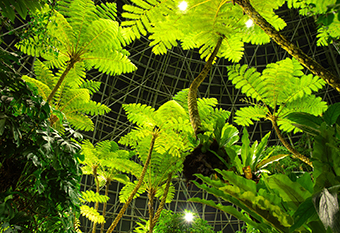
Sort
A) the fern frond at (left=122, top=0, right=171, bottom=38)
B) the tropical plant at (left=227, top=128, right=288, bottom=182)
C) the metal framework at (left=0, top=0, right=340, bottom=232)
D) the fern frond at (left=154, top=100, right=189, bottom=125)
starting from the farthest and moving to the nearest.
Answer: the metal framework at (left=0, top=0, right=340, bottom=232)
the fern frond at (left=154, top=100, right=189, bottom=125)
the fern frond at (left=122, top=0, right=171, bottom=38)
the tropical plant at (left=227, top=128, right=288, bottom=182)

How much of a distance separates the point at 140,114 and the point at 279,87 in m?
2.74

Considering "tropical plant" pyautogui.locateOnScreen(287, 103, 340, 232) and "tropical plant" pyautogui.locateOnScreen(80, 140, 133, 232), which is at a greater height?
"tropical plant" pyautogui.locateOnScreen(287, 103, 340, 232)

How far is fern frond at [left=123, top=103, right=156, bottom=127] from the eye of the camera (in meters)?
4.72

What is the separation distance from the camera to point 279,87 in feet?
13.1

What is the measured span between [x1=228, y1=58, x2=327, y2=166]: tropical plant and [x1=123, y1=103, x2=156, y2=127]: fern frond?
6.02 feet

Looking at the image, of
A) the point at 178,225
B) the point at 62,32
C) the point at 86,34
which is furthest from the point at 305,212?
the point at 178,225

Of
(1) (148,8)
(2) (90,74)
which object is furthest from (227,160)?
(2) (90,74)

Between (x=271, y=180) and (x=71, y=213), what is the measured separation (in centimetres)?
191

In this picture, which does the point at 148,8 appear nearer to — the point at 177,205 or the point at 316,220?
the point at 316,220

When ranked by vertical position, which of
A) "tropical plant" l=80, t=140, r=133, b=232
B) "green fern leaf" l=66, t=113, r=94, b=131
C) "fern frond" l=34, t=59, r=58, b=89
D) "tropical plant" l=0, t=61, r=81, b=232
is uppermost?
"fern frond" l=34, t=59, r=58, b=89

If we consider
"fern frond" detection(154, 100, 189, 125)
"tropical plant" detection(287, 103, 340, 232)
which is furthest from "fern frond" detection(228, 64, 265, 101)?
"tropical plant" detection(287, 103, 340, 232)

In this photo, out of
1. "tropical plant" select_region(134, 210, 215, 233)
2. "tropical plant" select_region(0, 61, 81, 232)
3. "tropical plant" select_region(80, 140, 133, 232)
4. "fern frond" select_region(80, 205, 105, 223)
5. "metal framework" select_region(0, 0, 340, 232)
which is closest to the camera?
"tropical plant" select_region(0, 61, 81, 232)

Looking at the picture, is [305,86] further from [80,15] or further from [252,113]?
[80,15]

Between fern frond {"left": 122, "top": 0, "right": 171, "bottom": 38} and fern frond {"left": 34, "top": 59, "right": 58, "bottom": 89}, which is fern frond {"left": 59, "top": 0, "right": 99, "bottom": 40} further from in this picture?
fern frond {"left": 122, "top": 0, "right": 171, "bottom": 38}
